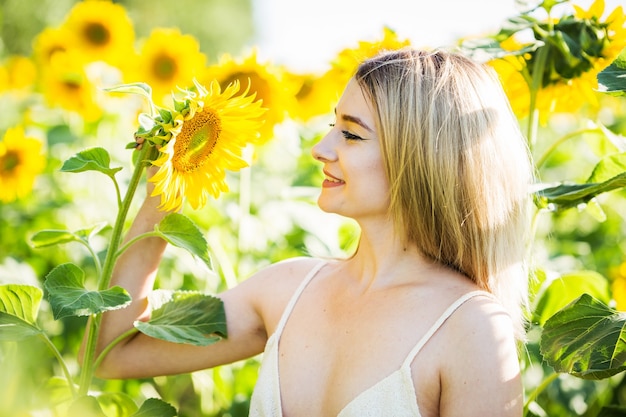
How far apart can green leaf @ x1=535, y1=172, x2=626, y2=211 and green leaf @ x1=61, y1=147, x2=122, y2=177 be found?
0.67 meters

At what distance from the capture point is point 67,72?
2.79 m

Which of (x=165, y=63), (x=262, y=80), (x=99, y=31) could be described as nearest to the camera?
(x=262, y=80)

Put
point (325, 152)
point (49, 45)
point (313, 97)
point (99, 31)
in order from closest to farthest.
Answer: point (325, 152) < point (313, 97) < point (99, 31) < point (49, 45)

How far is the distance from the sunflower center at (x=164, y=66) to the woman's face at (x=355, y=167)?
4.05ft

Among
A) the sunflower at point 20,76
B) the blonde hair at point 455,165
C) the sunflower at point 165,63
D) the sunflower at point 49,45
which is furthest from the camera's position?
the sunflower at point 20,76

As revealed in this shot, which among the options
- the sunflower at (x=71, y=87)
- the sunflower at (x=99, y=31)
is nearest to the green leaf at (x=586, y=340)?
the sunflower at (x=71, y=87)

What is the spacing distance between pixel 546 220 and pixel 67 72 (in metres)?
1.68

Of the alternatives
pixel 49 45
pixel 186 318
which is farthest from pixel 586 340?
pixel 49 45

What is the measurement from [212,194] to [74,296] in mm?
234

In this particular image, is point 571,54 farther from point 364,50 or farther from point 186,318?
point 186,318

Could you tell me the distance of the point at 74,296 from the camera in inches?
42.8

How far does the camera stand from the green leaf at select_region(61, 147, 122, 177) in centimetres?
105

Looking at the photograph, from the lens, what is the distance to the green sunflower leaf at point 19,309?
1.13 meters

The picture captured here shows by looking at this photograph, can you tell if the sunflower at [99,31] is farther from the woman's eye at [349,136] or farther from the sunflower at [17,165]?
the woman's eye at [349,136]
